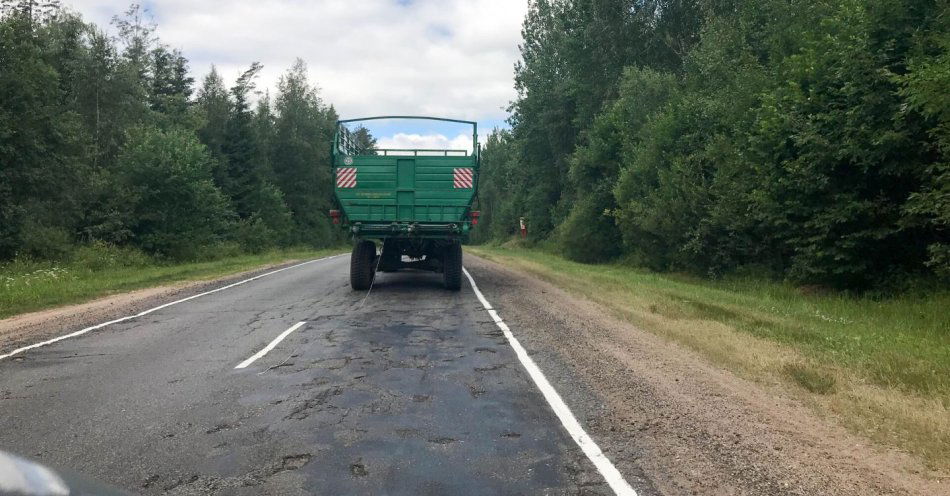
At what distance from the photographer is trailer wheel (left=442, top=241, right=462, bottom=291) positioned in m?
15.8

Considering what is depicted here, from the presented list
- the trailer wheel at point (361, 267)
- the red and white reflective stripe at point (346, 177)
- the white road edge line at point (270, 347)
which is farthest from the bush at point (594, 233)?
the white road edge line at point (270, 347)

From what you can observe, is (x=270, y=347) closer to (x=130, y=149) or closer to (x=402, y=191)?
(x=402, y=191)

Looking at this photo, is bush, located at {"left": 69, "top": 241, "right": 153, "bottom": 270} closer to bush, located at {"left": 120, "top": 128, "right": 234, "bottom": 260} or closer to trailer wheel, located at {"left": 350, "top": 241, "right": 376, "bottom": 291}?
bush, located at {"left": 120, "top": 128, "right": 234, "bottom": 260}


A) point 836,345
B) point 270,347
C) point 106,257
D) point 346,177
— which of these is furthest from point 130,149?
point 836,345

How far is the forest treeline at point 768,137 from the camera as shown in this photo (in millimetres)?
11930

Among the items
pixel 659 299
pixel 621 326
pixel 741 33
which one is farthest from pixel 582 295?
pixel 741 33

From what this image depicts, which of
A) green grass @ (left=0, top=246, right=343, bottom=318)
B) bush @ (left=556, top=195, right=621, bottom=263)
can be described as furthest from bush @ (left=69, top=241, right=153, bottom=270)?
bush @ (left=556, top=195, right=621, bottom=263)

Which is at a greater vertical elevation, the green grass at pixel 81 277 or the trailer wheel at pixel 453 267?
the trailer wheel at pixel 453 267

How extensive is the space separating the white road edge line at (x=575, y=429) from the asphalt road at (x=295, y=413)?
8 centimetres

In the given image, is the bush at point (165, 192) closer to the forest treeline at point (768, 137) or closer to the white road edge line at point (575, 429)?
the forest treeline at point (768, 137)

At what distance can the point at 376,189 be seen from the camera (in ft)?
50.5

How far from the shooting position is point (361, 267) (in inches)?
624

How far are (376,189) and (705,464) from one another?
11.8 metres

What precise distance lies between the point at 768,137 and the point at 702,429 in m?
12.3
